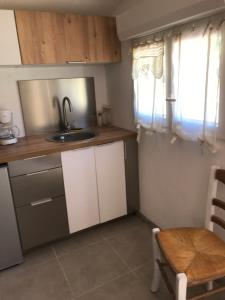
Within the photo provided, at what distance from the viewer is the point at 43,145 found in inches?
82.7

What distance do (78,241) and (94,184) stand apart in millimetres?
557

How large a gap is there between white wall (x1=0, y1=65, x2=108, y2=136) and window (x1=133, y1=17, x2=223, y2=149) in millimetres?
712

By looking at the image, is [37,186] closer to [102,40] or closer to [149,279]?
[149,279]

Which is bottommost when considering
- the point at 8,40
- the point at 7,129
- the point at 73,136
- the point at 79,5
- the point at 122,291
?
the point at 122,291

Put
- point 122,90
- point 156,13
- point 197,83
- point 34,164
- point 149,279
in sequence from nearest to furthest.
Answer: point 197,83 < point 156,13 < point 149,279 < point 34,164 < point 122,90

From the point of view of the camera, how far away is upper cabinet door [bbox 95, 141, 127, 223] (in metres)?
2.28

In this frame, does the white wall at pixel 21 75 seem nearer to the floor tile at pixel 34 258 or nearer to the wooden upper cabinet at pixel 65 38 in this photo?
the wooden upper cabinet at pixel 65 38

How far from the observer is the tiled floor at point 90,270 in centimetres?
177

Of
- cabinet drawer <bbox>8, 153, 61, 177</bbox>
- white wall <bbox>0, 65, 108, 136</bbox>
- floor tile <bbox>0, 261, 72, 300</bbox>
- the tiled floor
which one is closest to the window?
white wall <bbox>0, 65, 108, 136</bbox>

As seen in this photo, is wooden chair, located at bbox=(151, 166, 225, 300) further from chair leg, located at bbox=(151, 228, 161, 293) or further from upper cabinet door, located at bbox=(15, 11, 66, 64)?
upper cabinet door, located at bbox=(15, 11, 66, 64)

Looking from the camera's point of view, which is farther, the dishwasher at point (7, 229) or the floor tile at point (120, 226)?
the floor tile at point (120, 226)

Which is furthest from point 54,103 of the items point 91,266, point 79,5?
point 91,266

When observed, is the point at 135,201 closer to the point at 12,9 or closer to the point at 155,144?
the point at 155,144

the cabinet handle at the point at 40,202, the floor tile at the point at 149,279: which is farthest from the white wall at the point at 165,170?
the cabinet handle at the point at 40,202
